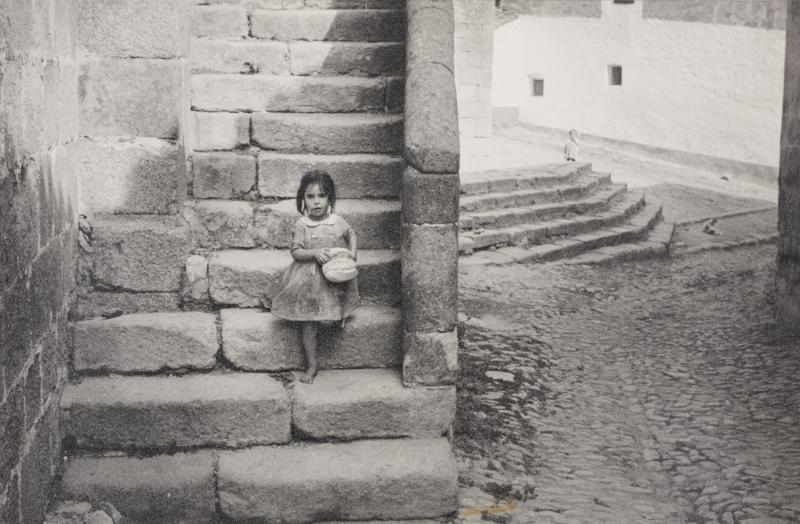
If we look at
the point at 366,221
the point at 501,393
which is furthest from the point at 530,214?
the point at 366,221

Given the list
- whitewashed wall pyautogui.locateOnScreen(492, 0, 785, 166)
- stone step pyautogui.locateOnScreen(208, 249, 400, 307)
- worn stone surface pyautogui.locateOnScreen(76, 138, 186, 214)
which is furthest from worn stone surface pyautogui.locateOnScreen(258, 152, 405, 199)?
whitewashed wall pyautogui.locateOnScreen(492, 0, 785, 166)

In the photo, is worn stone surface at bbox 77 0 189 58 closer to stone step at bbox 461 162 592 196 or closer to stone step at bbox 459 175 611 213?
stone step at bbox 459 175 611 213

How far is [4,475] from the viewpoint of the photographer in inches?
125

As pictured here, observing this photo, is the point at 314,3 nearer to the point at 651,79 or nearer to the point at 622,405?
the point at 622,405

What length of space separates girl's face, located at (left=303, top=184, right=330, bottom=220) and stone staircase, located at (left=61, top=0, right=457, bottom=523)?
1.51ft

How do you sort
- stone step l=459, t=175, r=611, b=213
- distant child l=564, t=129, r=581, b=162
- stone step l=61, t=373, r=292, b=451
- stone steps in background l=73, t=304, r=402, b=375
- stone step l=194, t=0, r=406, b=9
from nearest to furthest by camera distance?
stone step l=61, t=373, r=292, b=451 < stone steps in background l=73, t=304, r=402, b=375 < stone step l=194, t=0, r=406, b=9 < stone step l=459, t=175, r=611, b=213 < distant child l=564, t=129, r=581, b=162

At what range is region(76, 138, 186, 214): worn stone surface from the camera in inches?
185

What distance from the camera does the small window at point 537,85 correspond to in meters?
21.6

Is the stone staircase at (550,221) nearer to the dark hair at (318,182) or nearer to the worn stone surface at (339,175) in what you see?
the worn stone surface at (339,175)

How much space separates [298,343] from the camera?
457 centimetres

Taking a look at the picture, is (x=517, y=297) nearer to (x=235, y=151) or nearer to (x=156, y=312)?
(x=235, y=151)

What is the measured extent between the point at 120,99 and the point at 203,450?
65.7 inches

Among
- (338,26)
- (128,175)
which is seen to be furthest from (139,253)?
(338,26)

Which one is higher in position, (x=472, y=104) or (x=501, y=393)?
(x=472, y=104)
